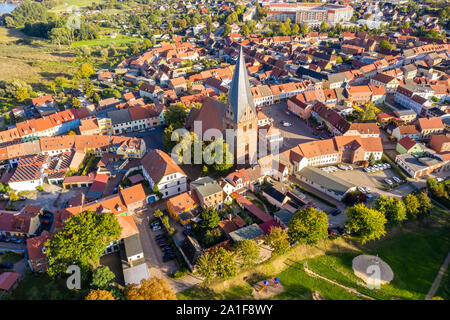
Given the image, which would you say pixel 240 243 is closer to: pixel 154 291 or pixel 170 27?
pixel 154 291

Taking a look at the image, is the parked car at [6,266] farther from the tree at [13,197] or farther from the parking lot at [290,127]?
the parking lot at [290,127]

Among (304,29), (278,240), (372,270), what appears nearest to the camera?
(278,240)

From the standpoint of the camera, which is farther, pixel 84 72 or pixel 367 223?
pixel 84 72

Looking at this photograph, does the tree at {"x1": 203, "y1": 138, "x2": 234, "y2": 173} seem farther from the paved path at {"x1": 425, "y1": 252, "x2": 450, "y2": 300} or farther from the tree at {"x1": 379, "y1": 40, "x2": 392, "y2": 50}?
the tree at {"x1": 379, "y1": 40, "x2": 392, "y2": 50}

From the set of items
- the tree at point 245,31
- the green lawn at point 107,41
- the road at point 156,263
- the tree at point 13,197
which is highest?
the tree at point 245,31

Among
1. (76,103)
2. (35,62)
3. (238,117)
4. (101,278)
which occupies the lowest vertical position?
(101,278)

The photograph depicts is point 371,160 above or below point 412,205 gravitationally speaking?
above

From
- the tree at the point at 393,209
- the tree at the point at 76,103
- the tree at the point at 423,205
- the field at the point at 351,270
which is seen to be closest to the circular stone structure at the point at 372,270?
the field at the point at 351,270

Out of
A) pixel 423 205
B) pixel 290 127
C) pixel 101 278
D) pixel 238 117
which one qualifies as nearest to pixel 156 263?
pixel 101 278

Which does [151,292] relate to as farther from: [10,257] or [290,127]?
[290,127]
